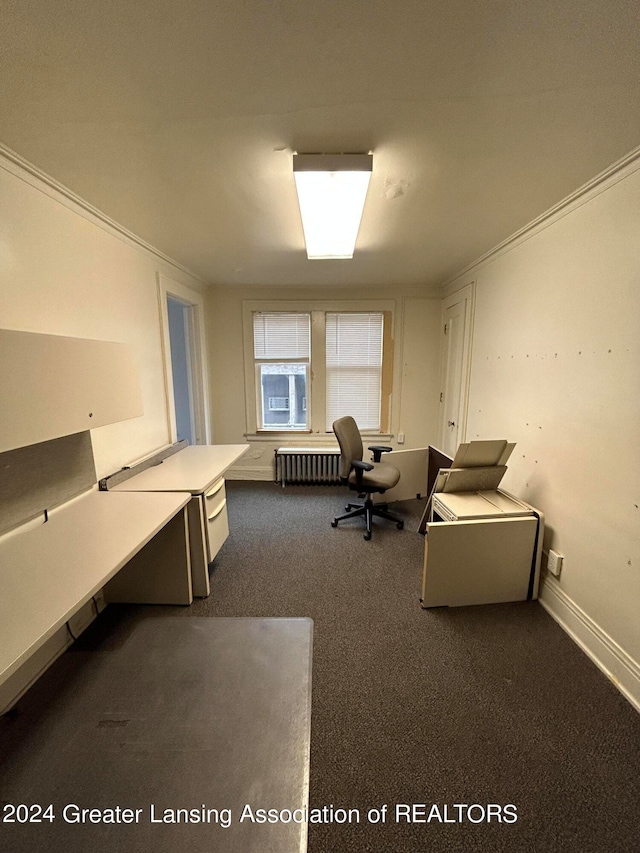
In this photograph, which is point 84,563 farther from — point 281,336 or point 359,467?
point 281,336

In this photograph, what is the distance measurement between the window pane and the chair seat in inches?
56.9

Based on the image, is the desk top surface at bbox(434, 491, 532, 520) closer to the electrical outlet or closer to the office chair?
the electrical outlet

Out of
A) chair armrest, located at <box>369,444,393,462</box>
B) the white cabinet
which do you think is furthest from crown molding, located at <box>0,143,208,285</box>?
chair armrest, located at <box>369,444,393,462</box>

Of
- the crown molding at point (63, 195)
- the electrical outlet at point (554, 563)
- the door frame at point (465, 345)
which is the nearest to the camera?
the crown molding at point (63, 195)

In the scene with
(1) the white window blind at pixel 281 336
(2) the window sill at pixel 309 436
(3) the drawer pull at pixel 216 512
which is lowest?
(3) the drawer pull at pixel 216 512

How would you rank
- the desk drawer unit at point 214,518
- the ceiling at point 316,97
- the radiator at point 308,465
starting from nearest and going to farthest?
the ceiling at point 316,97 < the desk drawer unit at point 214,518 < the radiator at point 308,465

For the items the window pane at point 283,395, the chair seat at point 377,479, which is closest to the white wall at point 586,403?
the chair seat at point 377,479

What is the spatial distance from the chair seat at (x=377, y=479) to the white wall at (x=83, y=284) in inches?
67.8

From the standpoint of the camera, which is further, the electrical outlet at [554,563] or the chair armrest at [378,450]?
the chair armrest at [378,450]

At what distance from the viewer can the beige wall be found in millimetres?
4008

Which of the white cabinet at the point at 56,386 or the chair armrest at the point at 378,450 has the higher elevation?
the white cabinet at the point at 56,386

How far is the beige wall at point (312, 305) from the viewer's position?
401 cm

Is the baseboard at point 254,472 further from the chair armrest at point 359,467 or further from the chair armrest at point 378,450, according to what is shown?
the chair armrest at point 359,467

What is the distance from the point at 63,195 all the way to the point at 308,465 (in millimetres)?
3200
